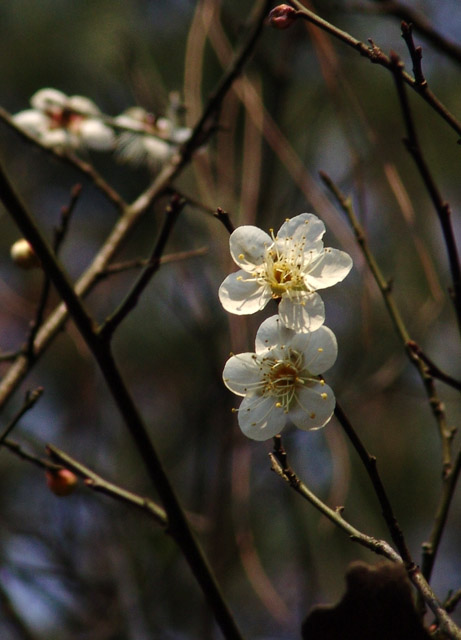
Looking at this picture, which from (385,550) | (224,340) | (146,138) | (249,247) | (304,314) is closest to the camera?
(385,550)

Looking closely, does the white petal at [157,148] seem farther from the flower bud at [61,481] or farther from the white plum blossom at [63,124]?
the flower bud at [61,481]

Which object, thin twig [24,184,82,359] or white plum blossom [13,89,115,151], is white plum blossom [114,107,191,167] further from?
thin twig [24,184,82,359]

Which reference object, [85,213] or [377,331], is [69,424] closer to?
[377,331]

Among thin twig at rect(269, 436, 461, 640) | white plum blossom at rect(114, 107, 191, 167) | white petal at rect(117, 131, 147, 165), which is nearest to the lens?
thin twig at rect(269, 436, 461, 640)

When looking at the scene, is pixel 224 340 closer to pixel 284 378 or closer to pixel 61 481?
pixel 61 481

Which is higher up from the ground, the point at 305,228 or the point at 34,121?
the point at 34,121

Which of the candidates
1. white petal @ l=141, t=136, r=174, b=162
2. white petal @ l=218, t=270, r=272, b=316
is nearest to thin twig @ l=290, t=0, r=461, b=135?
white petal @ l=218, t=270, r=272, b=316

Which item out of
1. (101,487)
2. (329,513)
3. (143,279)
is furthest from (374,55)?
(101,487)

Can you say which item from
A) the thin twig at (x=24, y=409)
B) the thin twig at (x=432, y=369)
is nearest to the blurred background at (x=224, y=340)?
the thin twig at (x=432, y=369)
